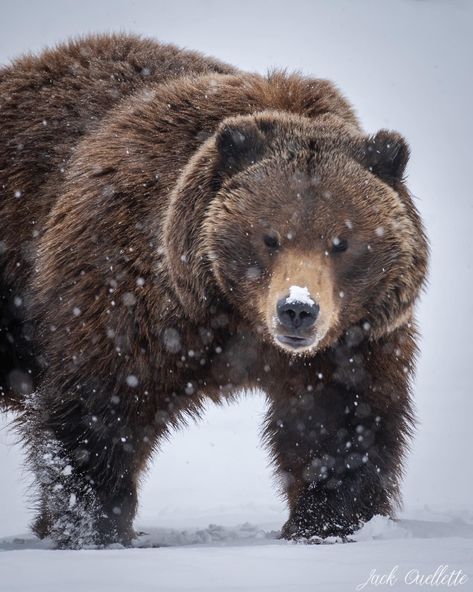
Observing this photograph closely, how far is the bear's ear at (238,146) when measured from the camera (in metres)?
6.41

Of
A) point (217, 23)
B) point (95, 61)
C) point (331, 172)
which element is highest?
point (217, 23)

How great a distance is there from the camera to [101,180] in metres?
7.03

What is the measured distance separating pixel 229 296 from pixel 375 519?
5.21ft

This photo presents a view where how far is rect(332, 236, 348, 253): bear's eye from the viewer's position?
243 inches

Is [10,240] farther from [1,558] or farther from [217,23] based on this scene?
[217,23]

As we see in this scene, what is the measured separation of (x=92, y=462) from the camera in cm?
677

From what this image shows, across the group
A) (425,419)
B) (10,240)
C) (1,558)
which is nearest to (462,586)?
(1,558)

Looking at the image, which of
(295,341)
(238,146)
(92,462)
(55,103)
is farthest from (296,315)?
(55,103)

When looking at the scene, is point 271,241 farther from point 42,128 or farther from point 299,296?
point 42,128

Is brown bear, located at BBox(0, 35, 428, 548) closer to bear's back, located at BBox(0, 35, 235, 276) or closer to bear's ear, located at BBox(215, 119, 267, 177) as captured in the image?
bear's ear, located at BBox(215, 119, 267, 177)

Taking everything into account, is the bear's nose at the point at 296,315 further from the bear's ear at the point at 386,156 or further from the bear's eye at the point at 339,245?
the bear's ear at the point at 386,156

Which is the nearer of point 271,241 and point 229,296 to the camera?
point 271,241

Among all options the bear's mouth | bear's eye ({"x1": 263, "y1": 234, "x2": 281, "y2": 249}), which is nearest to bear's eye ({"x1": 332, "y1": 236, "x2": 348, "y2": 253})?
bear's eye ({"x1": 263, "y1": 234, "x2": 281, "y2": 249})

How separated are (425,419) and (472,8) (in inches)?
1293
